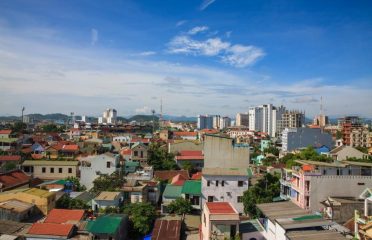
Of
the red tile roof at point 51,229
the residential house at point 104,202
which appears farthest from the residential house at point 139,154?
the red tile roof at point 51,229

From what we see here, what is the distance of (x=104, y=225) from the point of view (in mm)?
15820

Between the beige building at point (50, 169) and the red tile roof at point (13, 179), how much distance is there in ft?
11.9

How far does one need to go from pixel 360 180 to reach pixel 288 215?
302 inches

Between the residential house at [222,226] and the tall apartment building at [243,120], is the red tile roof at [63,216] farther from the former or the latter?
the tall apartment building at [243,120]

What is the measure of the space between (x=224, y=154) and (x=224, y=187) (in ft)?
15.4

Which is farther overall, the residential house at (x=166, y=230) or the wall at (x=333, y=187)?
the wall at (x=333, y=187)

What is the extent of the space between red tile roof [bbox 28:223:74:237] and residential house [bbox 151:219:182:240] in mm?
3888

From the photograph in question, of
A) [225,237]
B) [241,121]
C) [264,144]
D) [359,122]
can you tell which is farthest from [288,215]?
[241,121]

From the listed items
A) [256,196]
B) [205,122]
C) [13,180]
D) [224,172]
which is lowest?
[13,180]

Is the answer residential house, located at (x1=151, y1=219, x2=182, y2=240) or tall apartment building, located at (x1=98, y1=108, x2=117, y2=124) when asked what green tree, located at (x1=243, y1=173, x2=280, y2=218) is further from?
tall apartment building, located at (x1=98, y1=108, x2=117, y2=124)

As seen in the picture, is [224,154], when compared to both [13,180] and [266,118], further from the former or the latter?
[266,118]

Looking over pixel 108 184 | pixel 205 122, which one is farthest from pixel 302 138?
pixel 205 122

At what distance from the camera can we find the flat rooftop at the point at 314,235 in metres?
10.6

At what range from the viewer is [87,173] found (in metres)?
27.1
